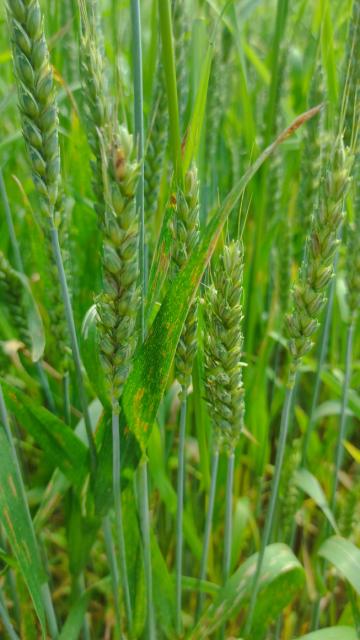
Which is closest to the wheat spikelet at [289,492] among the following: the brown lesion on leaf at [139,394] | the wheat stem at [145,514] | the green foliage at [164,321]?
the green foliage at [164,321]

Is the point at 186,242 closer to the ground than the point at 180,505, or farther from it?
farther from it

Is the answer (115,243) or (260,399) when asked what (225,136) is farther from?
(115,243)

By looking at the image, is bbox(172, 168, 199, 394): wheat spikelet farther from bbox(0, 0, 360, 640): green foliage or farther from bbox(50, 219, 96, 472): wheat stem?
bbox(50, 219, 96, 472): wheat stem

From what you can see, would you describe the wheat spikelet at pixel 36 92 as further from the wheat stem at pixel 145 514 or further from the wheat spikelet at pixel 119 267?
the wheat stem at pixel 145 514

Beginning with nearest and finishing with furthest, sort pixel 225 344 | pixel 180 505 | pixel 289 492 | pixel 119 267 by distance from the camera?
pixel 119 267 < pixel 225 344 < pixel 180 505 < pixel 289 492

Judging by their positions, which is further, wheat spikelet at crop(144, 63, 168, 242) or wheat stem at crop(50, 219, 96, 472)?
wheat spikelet at crop(144, 63, 168, 242)

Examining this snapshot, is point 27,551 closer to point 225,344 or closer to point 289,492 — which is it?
point 225,344

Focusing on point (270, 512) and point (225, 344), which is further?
point (270, 512)

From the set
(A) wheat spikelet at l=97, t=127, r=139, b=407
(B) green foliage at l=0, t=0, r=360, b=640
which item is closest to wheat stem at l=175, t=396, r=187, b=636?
(B) green foliage at l=0, t=0, r=360, b=640

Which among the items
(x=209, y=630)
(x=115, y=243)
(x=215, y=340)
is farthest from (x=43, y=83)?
(x=209, y=630)

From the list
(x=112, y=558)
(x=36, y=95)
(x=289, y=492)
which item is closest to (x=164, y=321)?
(x=36, y=95)
